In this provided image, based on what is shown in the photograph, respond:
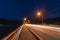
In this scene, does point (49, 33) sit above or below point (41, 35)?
above

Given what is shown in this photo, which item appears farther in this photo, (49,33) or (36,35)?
(49,33)

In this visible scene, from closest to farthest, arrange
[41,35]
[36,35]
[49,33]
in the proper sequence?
[36,35], [41,35], [49,33]

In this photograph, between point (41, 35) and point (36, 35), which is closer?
point (36, 35)

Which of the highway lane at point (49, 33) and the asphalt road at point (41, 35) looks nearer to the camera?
the asphalt road at point (41, 35)

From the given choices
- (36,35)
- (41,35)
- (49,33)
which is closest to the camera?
(36,35)

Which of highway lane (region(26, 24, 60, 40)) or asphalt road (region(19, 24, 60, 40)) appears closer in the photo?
asphalt road (region(19, 24, 60, 40))

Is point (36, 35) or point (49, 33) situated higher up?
point (49, 33)

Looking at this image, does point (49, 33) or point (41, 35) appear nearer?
point (41, 35)
